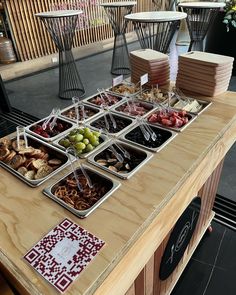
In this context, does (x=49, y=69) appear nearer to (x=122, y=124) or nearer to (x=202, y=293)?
(x=122, y=124)

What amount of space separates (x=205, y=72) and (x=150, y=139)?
2.11ft

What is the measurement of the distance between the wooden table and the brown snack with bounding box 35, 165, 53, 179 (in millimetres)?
74

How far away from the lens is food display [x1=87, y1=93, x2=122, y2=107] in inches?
63.0

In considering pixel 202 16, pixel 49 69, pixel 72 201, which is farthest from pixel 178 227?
pixel 49 69

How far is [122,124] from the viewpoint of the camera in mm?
1418

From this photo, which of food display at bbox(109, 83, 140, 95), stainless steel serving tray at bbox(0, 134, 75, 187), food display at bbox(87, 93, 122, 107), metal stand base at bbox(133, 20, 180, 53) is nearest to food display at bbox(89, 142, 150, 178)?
stainless steel serving tray at bbox(0, 134, 75, 187)

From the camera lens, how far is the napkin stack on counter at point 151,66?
171cm

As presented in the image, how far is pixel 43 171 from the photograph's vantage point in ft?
3.58

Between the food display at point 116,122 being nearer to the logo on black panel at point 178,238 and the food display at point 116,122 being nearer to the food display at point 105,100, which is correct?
the food display at point 105,100

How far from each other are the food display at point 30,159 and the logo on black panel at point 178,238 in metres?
0.62

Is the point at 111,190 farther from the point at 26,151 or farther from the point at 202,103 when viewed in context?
the point at 202,103

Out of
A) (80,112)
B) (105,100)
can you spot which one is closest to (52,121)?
(80,112)

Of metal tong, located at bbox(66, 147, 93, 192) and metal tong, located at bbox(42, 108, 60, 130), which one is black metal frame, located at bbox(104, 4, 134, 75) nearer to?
metal tong, located at bbox(42, 108, 60, 130)

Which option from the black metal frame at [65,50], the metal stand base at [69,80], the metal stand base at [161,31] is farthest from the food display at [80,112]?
the metal stand base at [69,80]
